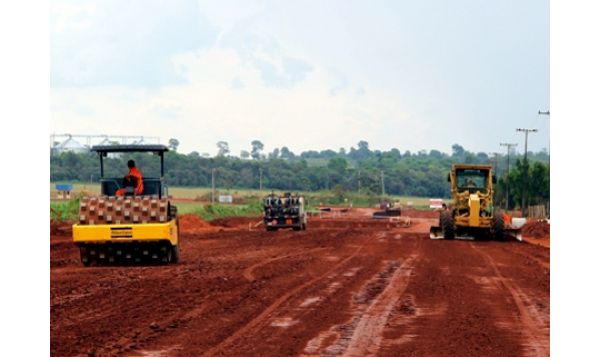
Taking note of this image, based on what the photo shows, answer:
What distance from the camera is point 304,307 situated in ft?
52.1

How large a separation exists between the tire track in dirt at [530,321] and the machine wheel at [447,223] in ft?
59.4

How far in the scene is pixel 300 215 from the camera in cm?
5278

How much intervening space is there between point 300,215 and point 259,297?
35523 millimetres

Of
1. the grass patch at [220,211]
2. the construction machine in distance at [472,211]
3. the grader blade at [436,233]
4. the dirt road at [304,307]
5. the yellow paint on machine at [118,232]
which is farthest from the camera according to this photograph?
the grass patch at [220,211]

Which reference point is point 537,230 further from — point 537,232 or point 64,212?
point 64,212

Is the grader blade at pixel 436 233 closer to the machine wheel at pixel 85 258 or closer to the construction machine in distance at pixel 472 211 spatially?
the construction machine in distance at pixel 472 211

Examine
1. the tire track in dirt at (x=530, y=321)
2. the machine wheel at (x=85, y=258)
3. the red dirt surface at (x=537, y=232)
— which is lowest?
the red dirt surface at (x=537, y=232)

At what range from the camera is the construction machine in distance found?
4041 cm

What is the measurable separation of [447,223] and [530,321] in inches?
1000

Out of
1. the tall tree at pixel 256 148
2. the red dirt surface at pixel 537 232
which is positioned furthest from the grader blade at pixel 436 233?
the tall tree at pixel 256 148

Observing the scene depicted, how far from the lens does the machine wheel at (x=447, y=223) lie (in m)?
40.1

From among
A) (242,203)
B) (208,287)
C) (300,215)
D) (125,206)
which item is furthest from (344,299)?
(242,203)

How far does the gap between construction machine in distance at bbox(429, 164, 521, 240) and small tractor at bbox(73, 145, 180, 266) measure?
1886 cm
